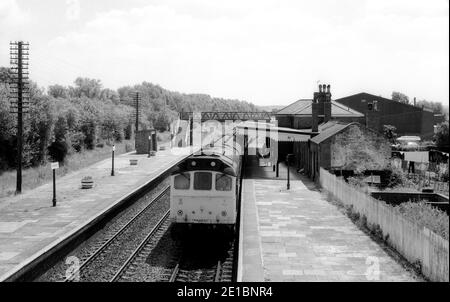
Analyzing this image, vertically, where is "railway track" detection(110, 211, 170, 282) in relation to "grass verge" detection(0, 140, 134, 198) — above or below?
below

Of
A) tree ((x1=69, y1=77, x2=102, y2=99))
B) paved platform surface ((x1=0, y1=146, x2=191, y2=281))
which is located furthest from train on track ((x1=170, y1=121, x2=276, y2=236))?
tree ((x1=69, y1=77, x2=102, y2=99))

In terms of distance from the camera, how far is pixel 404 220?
40.7 feet

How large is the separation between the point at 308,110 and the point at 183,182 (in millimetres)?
32658

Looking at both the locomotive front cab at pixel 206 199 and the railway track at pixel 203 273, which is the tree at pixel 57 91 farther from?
the railway track at pixel 203 273

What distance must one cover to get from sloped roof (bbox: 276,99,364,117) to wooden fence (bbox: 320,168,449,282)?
26440 millimetres

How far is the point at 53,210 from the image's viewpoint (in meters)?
18.8

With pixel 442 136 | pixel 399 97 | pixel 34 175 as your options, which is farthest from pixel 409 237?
pixel 399 97

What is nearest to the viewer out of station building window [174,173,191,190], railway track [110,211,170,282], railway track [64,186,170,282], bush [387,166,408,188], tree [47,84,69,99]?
railway track [110,211,170,282]

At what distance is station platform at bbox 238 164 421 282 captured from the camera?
11359 millimetres

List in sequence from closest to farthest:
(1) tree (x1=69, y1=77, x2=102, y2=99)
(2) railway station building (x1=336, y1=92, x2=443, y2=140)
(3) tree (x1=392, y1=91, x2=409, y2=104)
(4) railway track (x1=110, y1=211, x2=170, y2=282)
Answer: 1. (4) railway track (x1=110, y1=211, x2=170, y2=282)
2. (2) railway station building (x1=336, y1=92, x2=443, y2=140)
3. (1) tree (x1=69, y1=77, x2=102, y2=99)
4. (3) tree (x1=392, y1=91, x2=409, y2=104)

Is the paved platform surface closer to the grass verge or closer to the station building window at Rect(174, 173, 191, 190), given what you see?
the grass verge

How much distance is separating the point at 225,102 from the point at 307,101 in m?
116

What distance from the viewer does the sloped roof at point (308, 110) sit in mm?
43781
